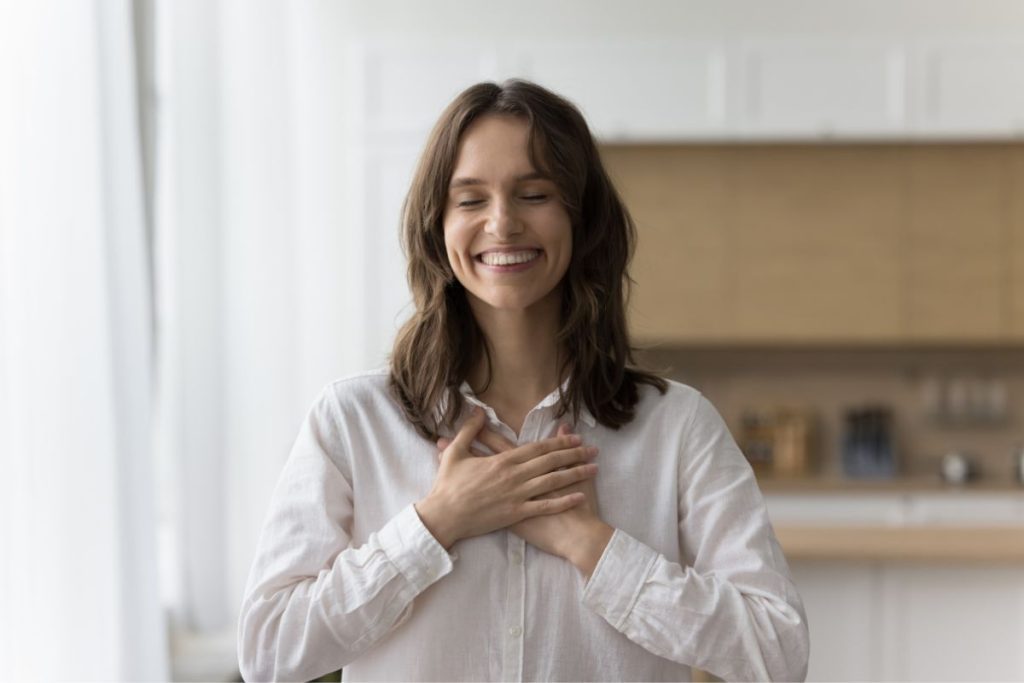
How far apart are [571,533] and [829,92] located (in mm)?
3974

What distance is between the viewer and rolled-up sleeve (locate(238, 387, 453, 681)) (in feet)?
4.93

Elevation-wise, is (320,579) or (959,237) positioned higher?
(959,237)

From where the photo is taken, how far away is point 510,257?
155 cm

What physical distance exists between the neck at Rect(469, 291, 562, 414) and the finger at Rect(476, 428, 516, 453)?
48 millimetres

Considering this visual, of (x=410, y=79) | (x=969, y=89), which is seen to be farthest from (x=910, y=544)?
(x=410, y=79)

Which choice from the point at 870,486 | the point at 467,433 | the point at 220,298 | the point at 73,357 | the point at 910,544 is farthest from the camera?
the point at 870,486

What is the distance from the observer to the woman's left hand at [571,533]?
1.53 meters

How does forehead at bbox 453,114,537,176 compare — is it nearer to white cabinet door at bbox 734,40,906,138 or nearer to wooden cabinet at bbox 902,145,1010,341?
white cabinet door at bbox 734,40,906,138

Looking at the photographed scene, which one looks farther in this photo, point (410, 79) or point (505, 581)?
point (410, 79)

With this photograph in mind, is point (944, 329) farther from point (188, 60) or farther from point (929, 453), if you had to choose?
point (188, 60)

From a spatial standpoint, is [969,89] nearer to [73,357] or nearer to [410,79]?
[410,79]

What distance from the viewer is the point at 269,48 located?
14.3ft

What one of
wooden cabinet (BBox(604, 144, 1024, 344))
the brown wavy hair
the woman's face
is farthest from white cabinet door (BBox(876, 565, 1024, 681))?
the woman's face

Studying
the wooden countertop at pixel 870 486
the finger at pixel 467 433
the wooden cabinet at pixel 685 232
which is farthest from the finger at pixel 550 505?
the wooden cabinet at pixel 685 232
